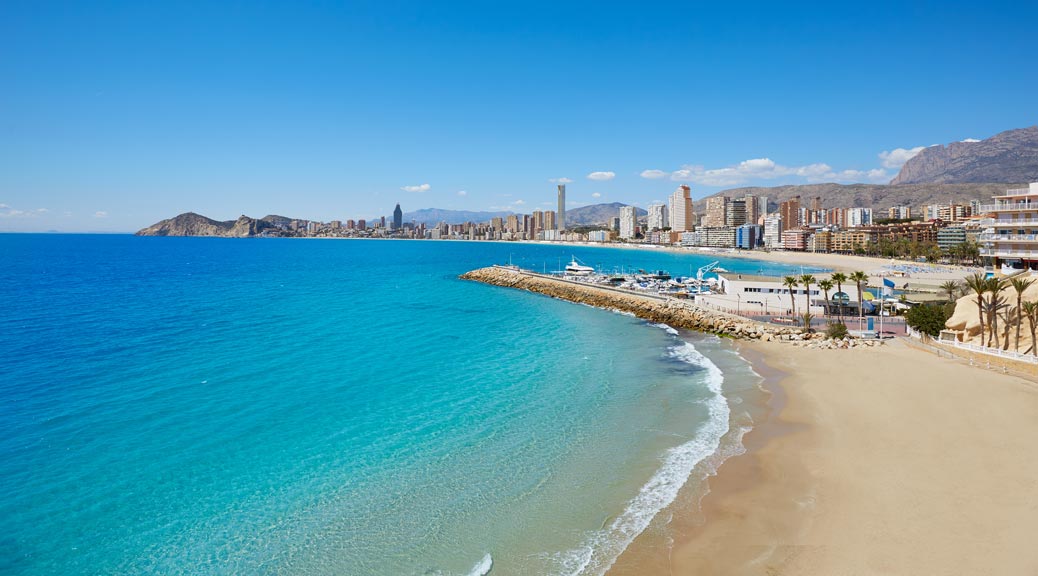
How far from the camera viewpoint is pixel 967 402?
20.6 m

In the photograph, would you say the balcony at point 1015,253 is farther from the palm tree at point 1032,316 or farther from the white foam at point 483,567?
the white foam at point 483,567

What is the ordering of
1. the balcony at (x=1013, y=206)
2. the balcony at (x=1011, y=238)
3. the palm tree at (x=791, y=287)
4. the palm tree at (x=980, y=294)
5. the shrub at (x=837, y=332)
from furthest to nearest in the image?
the palm tree at (x=791, y=287) → the shrub at (x=837, y=332) → the balcony at (x=1011, y=238) → the balcony at (x=1013, y=206) → the palm tree at (x=980, y=294)

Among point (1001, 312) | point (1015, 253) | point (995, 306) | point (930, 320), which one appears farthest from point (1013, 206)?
point (995, 306)

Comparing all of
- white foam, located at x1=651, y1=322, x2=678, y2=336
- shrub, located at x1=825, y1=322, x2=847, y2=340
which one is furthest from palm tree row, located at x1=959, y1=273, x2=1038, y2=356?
white foam, located at x1=651, y1=322, x2=678, y2=336

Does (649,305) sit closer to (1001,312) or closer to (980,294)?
(1001,312)

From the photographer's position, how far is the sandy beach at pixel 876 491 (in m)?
11.3

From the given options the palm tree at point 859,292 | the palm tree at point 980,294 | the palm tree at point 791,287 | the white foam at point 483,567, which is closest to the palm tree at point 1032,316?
the palm tree at point 980,294

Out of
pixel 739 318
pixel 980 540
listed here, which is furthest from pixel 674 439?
pixel 739 318

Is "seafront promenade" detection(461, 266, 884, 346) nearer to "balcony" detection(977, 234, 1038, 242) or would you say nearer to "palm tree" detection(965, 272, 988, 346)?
"palm tree" detection(965, 272, 988, 346)

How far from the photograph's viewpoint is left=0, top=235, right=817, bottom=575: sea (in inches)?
479

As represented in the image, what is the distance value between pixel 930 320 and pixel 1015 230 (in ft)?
32.9

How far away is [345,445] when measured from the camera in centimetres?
1778

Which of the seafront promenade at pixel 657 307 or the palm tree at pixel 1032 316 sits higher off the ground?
the palm tree at pixel 1032 316

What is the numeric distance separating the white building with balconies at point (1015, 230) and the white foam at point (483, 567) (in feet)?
130
